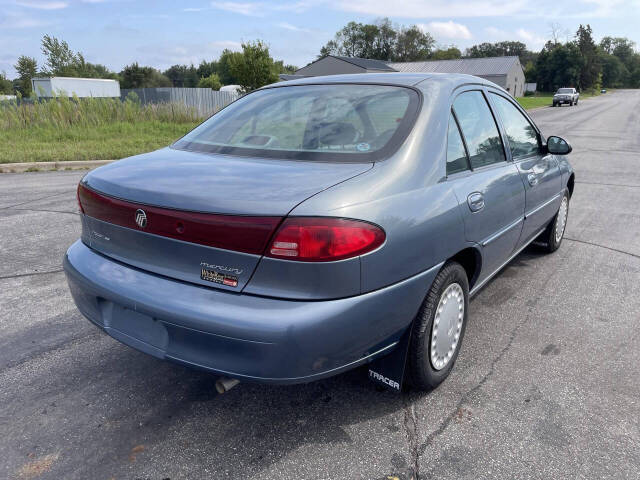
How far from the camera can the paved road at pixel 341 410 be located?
2.16 m

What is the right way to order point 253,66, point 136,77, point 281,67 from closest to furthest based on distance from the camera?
point 253,66, point 281,67, point 136,77

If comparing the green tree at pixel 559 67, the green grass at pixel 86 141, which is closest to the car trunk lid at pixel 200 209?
the green grass at pixel 86 141

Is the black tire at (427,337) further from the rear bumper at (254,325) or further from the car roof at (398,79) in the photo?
the car roof at (398,79)

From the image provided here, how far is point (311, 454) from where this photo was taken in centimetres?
222

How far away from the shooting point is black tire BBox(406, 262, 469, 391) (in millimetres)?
2395

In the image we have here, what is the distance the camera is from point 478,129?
3.09 meters

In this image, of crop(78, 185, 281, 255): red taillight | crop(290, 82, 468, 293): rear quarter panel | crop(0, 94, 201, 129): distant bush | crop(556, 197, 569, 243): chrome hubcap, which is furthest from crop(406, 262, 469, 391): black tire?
crop(0, 94, 201, 129): distant bush

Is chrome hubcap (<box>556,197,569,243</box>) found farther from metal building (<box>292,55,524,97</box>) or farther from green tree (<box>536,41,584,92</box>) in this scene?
green tree (<box>536,41,584,92</box>)

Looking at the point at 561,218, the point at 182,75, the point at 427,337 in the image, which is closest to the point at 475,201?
the point at 427,337

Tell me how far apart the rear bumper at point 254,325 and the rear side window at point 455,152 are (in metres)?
0.67

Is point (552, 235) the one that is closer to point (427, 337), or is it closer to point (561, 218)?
point (561, 218)

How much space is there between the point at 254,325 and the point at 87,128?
1510 centimetres

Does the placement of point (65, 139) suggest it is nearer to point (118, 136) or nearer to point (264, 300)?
point (118, 136)

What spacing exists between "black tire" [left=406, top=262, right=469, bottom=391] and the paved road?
5.3 inches
